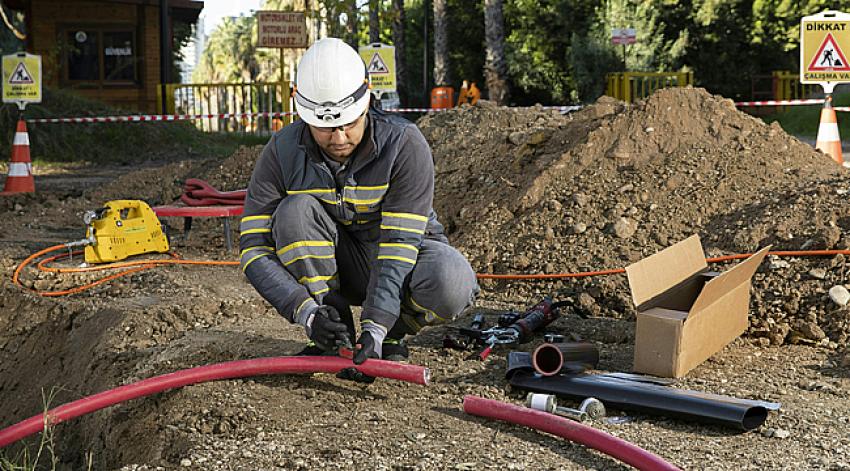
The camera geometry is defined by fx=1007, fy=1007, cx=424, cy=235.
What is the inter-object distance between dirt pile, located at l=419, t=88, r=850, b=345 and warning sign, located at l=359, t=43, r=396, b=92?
16.5ft

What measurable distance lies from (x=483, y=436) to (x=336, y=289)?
1034 mm

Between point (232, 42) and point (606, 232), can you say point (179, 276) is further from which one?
point (232, 42)

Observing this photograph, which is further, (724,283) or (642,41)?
(642,41)

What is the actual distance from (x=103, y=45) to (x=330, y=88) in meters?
21.2

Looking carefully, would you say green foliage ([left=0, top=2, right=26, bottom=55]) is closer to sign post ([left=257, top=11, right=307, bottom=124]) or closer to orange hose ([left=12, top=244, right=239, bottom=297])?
sign post ([left=257, top=11, right=307, bottom=124])

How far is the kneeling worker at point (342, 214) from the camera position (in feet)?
13.0

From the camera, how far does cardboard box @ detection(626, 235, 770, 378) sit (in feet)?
14.0

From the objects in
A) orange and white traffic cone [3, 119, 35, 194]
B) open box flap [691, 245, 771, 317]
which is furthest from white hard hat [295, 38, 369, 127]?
orange and white traffic cone [3, 119, 35, 194]

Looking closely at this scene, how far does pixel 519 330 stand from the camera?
197 inches

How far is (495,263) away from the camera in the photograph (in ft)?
22.2

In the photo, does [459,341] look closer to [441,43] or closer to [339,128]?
[339,128]

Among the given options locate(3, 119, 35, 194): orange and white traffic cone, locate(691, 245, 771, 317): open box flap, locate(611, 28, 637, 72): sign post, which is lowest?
locate(691, 245, 771, 317): open box flap

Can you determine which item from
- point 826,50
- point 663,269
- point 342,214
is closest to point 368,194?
point 342,214

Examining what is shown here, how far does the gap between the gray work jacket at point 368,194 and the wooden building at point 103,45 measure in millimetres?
20193
